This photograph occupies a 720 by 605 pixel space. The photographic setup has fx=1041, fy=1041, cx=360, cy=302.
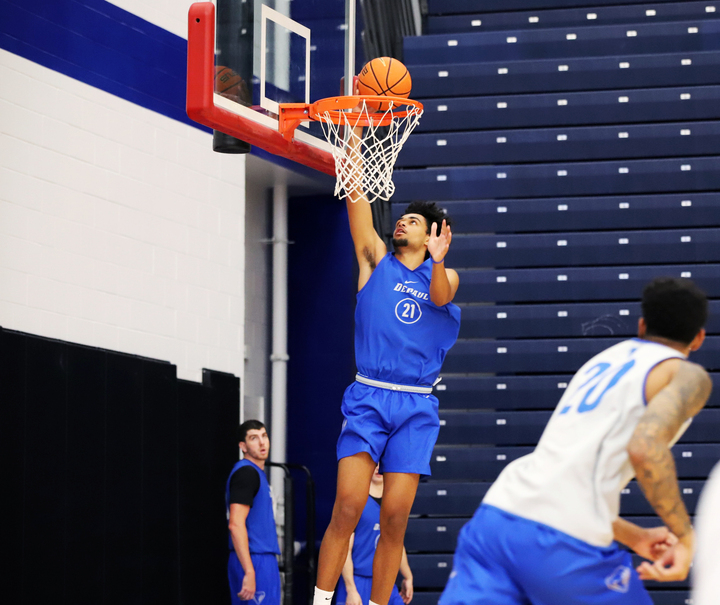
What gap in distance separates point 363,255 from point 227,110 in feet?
3.28

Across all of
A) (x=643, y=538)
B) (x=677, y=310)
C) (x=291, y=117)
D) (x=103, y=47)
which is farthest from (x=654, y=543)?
(x=103, y=47)

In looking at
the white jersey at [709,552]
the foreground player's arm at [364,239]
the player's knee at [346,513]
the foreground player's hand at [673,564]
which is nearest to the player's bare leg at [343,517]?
the player's knee at [346,513]

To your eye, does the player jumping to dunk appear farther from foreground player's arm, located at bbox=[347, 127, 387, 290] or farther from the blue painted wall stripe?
the blue painted wall stripe

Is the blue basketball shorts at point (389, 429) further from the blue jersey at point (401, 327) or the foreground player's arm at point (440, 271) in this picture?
the foreground player's arm at point (440, 271)

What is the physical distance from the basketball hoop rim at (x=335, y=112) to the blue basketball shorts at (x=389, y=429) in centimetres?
149

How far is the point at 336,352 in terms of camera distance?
9.23 m

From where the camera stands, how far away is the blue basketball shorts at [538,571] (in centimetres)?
286

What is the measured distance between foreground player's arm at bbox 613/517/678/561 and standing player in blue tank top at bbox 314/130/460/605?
6.70 ft

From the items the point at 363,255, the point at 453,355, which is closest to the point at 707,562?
the point at 363,255

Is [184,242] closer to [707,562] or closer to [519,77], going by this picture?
[519,77]

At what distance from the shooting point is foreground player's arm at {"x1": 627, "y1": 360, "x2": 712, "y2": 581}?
9.16 ft

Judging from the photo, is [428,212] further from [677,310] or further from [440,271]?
[677,310]

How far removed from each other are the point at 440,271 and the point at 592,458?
221 centimetres

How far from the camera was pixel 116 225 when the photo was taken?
269 inches
